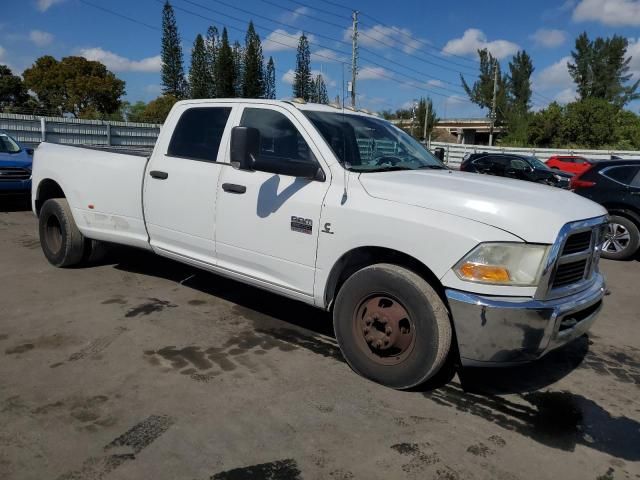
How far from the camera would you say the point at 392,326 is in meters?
3.41

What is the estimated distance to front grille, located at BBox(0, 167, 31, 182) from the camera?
10320 millimetres

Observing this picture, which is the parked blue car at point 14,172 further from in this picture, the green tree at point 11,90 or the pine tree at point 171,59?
the green tree at point 11,90

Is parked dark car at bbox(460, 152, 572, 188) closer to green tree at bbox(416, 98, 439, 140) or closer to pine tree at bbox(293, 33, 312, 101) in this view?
pine tree at bbox(293, 33, 312, 101)

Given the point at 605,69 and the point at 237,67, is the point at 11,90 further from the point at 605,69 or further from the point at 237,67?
the point at 605,69

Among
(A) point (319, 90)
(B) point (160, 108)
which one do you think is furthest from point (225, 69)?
(A) point (319, 90)

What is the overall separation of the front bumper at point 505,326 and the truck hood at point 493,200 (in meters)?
0.40

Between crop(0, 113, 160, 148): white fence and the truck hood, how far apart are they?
43.2ft

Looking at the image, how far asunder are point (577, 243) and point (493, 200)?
64 centimetres

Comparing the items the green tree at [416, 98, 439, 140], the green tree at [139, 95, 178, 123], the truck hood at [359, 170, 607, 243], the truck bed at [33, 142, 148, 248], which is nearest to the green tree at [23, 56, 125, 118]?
the green tree at [139, 95, 178, 123]

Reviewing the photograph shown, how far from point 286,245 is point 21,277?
3512 mm

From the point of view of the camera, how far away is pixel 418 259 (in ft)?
10.7

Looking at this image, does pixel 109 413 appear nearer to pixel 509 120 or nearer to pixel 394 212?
pixel 394 212

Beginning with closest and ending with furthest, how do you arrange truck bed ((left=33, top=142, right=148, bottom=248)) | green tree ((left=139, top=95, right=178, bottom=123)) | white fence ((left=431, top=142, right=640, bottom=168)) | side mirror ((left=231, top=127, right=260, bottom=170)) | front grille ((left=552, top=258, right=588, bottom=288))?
front grille ((left=552, top=258, right=588, bottom=288)) → side mirror ((left=231, top=127, right=260, bottom=170)) → truck bed ((left=33, top=142, right=148, bottom=248)) → white fence ((left=431, top=142, right=640, bottom=168)) → green tree ((left=139, top=95, right=178, bottom=123))

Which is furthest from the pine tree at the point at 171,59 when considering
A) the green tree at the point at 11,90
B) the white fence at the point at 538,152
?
the white fence at the point at 538,152
